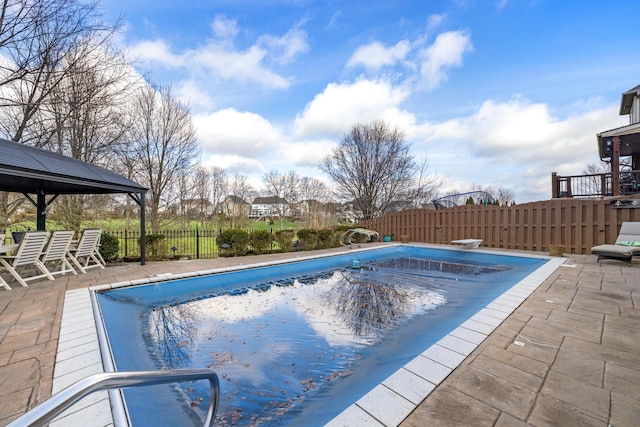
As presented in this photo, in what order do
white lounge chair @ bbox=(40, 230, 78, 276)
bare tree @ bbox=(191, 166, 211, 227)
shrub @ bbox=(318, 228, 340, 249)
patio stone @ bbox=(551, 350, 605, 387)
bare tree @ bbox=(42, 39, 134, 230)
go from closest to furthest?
patio stone @ bbox=(551, 350, 605, 387) → white lounge chair @ bbox=(40, 230, 78, 276) → bare tree @ bbox=(42, 39, 134, 230) → shrub @ bbox=(318, 228, 340, 249) → bare tree @ bbox=(191, 166, 211, 227)

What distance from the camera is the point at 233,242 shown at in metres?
9.38

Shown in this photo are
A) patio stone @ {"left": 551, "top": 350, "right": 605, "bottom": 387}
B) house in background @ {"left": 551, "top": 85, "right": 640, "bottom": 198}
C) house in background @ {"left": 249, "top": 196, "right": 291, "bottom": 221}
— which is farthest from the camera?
house in background @ {"left": 249, "top": 196, "right": 291, "bottom": 221}

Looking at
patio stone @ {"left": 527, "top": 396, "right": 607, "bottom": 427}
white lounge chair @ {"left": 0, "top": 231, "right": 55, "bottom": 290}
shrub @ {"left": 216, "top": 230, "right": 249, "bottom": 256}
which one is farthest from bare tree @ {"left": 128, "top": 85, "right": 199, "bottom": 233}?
patio stone @ {"left": 527, "top": 396, "right": 607, "bottom": 427}

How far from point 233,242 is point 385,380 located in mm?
8015

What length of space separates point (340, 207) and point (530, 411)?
58.2ft

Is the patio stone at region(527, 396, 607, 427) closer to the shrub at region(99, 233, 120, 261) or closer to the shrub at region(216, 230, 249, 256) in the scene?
the shrub at region(216, 230, 249, 256)

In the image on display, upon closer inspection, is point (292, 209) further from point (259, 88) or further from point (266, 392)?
point (266, 392)

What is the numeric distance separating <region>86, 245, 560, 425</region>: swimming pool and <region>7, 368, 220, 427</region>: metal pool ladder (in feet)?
3.50

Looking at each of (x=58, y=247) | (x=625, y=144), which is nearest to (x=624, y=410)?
(x=58, y=247)

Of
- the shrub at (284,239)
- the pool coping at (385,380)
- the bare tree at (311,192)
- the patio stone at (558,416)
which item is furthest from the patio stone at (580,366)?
the bare tree at (311,192)

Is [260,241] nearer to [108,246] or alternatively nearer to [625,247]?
[108,246]

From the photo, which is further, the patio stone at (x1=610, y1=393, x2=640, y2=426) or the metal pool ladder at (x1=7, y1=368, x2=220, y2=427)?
the patio stone at (x1=610, y1=393, x2=640, y2=426)

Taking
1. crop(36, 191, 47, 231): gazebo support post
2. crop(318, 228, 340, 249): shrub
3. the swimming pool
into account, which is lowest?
the swimming pool

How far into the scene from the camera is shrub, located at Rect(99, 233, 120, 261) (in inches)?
298
